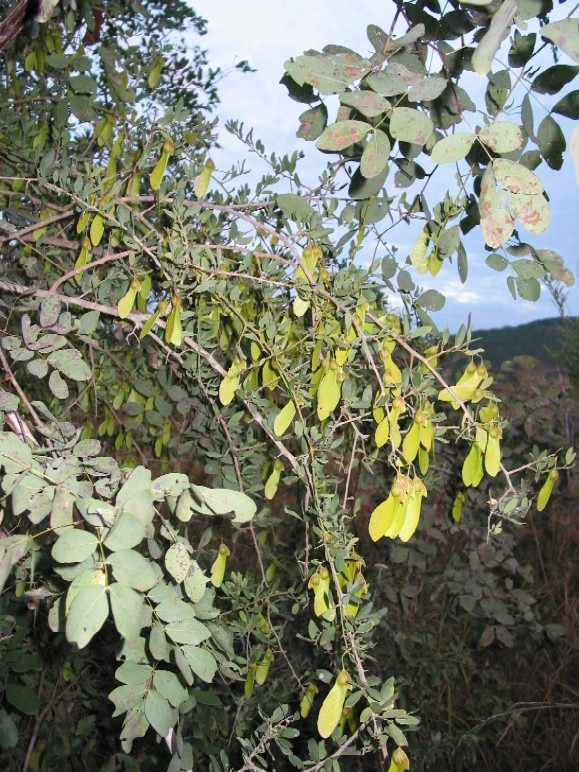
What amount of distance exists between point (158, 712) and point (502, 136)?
0.53 meters

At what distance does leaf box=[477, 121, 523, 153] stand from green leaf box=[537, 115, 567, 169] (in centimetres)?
18

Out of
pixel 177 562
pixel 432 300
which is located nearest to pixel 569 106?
pixel 432 300

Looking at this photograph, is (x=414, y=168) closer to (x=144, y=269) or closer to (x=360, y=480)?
Answer: (x=144, y=269)

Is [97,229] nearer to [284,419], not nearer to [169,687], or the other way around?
[284,419]

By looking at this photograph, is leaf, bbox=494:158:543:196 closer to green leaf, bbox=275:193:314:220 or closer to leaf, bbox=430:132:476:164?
leaf, bbox=430:132:476:164

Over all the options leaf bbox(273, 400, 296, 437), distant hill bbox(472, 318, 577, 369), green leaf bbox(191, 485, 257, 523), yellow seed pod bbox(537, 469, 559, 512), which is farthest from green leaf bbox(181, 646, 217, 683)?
distant hill bbox(472, 318, 577, 369)

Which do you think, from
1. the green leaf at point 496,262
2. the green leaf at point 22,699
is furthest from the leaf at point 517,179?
the green leaf at point 22,699

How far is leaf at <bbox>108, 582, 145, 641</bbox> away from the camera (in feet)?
1.42

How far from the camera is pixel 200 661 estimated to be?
579 millimetres

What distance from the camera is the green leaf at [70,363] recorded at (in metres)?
0.81

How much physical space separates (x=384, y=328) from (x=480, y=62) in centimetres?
41

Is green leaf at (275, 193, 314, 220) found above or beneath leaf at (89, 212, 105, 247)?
above

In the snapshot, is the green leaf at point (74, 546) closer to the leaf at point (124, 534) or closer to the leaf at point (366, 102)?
the leaf at point (124, 534)

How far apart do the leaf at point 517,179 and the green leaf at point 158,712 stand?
1.61 ft
